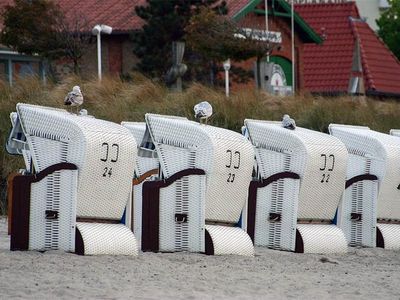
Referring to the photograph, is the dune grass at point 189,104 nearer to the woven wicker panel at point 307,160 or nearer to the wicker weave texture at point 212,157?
the woven wicker panel at point 307,160

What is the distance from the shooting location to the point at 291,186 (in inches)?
639

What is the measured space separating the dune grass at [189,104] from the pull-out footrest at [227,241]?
10.2 m

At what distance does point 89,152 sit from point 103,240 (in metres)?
0.87

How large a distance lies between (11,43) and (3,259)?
85.7ft

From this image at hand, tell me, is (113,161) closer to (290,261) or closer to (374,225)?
(290,261)

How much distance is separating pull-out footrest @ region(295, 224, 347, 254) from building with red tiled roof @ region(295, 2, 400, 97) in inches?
1495

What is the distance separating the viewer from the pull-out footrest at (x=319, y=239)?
16281 millimetres

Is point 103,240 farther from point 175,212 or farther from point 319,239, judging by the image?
point 319,239

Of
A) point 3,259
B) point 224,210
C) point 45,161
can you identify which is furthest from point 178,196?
point 3,259

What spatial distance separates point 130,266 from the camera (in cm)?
1309

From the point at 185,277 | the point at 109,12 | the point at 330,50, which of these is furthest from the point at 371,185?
the point at 330,50

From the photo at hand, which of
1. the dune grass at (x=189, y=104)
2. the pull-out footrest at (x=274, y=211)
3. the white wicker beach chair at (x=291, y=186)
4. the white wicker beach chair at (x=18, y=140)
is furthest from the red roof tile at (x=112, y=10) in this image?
the white wicker beach chair at (x=18, y=140)

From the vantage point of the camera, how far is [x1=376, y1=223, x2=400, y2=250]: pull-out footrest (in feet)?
59.0

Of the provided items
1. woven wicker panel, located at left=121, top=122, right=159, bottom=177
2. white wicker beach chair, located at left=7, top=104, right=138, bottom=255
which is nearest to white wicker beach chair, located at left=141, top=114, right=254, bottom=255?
white wicker beach chair, located at left=7, top=104, right=138, bottom=255
